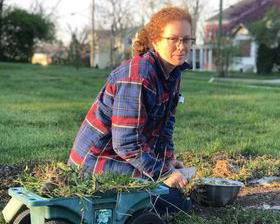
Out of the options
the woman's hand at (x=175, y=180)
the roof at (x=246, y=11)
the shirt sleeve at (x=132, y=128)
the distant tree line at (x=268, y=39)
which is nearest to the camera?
the shirt sleeve at (x=132, y=128)

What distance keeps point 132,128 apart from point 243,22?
46262 millimetres

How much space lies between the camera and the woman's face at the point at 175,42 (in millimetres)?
3137

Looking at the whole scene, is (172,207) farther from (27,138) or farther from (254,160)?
(27,138)

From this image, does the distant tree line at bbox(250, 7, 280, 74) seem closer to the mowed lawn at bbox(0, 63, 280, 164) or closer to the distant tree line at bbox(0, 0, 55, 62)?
the distant tree line at bbox(0, 0, 55, 62)

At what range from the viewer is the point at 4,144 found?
585 cm

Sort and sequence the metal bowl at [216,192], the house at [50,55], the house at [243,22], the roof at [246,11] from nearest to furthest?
the metal bowl at [216,192]
the house at [243,22]
the roof at [246,11]
the house at [50,55]

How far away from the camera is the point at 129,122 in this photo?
2.93 metres

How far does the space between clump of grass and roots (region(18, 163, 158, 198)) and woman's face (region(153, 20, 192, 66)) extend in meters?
0.84

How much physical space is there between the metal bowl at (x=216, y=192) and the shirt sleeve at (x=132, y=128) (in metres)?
0.78

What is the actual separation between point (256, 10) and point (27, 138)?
149 ft

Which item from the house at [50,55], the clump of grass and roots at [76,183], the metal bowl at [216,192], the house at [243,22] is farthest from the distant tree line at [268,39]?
the clump of grass and roots at [76,183]

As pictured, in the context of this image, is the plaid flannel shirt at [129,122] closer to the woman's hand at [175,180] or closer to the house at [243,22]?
the woman's hand at [175,180]

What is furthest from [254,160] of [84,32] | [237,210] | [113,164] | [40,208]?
[84,32]

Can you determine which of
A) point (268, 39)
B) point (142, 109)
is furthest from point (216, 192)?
point (268, 39)
